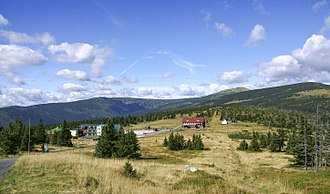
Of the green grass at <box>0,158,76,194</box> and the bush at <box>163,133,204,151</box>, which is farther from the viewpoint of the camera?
the bush at <box>163,133,204,151</box>

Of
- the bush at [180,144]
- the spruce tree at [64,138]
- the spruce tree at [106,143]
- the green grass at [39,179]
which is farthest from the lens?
the spruce tree at [64,138]

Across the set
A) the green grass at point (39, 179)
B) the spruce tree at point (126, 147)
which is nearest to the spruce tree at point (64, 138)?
the spruce tree at point (126, 147)

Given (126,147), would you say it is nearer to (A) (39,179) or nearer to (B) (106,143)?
(B) (106,143)

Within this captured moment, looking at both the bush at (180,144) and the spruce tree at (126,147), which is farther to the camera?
the bush at (180,144)

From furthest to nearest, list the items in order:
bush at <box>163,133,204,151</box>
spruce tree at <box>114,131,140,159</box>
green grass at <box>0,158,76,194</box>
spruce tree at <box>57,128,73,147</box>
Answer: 1. spruce tree at <box>57,128,73,147</box>
2. bush at <box>163,133,204,151</box>
3. spruce tree at <box>114,131,140,159</box>
4. green grass at <box>0,158,76,194</box>

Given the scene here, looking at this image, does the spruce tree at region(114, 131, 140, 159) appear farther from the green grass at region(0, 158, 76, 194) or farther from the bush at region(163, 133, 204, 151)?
the bush at region(163, 133, 204, 151)

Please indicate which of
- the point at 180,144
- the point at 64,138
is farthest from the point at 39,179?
the point at 64,138

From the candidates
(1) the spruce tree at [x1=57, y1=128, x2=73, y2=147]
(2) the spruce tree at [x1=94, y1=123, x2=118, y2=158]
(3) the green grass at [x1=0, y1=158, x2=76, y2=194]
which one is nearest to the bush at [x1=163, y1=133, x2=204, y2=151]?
(1) the spruce tree at [x1=57, y1=128, x2=73, y2=147]

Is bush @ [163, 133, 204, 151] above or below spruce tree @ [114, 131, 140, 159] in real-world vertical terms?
below

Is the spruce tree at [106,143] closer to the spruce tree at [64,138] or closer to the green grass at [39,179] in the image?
the green grass at [39,179]

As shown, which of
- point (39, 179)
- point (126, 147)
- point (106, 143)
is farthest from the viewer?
point (126, 147)

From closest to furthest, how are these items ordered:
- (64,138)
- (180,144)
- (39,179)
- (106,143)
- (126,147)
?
(39,179) < (106,143) < (126,147) < (180,144) < (64,138)

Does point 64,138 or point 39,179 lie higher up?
point 39,179

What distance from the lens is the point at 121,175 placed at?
21.7 metres
